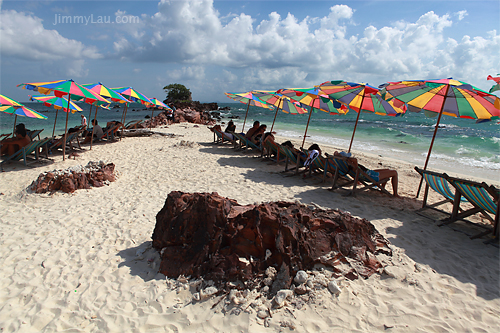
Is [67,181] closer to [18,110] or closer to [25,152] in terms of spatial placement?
[25,152]

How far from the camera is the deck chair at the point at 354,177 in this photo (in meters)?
5.27

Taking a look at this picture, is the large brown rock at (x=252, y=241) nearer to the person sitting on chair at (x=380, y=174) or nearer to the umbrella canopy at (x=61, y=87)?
the person sitting on chair at (x=380, y=174)

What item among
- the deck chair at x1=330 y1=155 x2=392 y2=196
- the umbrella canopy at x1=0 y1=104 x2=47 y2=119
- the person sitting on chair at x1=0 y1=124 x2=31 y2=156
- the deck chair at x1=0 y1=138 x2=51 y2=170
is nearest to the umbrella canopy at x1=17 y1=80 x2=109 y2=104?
the umbrella canopy at x1=0 y1=104 x2=47 y2=119

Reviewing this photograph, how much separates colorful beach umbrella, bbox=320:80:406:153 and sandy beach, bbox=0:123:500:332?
2.40 m

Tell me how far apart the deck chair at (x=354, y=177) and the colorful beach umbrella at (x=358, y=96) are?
1.31 metres

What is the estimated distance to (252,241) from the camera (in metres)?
2.71

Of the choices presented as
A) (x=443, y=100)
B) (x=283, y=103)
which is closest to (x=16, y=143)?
(x=283, y=103)

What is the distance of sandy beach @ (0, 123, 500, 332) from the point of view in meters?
2.18

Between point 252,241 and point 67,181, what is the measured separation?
421 cm

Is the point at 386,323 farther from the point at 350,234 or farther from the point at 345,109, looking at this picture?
the point at 345,109

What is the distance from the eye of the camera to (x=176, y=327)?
2148 mm

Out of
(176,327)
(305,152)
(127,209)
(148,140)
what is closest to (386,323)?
(176,327)

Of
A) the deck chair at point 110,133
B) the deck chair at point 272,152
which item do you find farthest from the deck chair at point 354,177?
the deck chair at point 110,133

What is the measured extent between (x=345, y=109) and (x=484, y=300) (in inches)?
281
